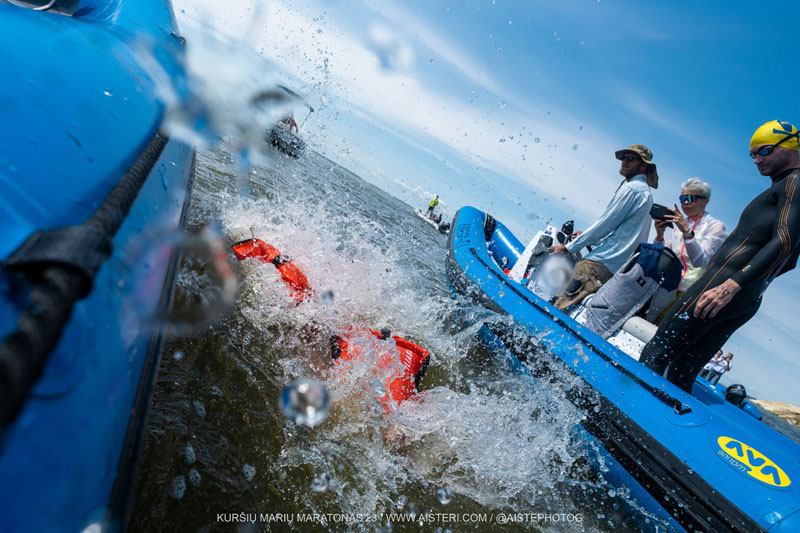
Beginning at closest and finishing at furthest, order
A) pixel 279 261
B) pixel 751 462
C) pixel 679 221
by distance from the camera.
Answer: pixel 751 462
pixel 279 261
pixel 679 221

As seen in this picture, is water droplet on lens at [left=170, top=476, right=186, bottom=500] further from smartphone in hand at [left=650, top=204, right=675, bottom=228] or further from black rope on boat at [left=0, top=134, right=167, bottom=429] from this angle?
smartphone in hand at [left=650, top=204, right=675, bottom=228]

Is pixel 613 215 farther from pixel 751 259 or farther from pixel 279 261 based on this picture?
pixel 279 261

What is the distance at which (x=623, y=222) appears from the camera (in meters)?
4.16

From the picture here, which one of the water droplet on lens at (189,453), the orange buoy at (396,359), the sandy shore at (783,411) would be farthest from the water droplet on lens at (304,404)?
the sandy shore at (783,411)

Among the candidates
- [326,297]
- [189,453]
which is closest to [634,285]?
[326,297]

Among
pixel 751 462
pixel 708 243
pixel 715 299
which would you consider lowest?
pixel 751 462

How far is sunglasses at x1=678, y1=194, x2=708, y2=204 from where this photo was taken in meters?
3.82

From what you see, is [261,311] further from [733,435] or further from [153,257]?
[733,435]

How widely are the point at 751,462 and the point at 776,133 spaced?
2274mm

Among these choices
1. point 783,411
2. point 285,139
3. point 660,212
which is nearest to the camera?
point 660,212

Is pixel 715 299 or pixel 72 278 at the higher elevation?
pixel 715 299

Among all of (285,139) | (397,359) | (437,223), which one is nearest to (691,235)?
(397,359)

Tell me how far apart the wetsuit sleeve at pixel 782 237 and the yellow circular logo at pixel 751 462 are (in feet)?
3.63

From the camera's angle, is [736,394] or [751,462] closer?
[751,462]
